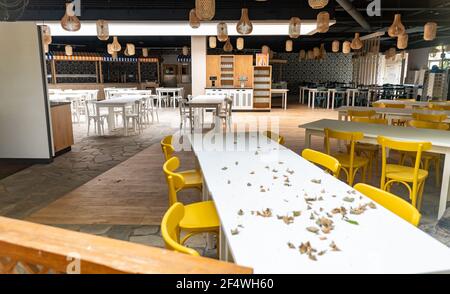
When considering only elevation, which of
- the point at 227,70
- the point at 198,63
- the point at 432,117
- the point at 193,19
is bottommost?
the point at 432,117

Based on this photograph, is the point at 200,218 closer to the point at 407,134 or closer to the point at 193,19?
the point at 407,134

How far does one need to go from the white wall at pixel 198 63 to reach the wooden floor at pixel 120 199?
7.92m

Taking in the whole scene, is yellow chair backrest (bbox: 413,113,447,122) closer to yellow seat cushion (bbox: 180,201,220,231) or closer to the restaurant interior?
the restaurant interior

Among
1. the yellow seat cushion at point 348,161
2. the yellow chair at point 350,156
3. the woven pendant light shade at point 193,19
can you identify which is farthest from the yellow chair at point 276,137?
the woven pendant light shade at point 193,19

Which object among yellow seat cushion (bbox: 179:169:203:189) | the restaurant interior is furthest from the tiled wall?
yellow seat cushion (bbox: 179:169:203:189)

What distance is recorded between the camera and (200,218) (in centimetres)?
233

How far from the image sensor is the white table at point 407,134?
324 cm

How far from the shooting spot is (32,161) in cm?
573

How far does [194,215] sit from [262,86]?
471 inches

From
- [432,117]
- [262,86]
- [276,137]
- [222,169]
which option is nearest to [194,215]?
[222,169]

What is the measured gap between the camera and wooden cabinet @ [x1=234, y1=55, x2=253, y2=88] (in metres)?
13.8
